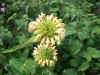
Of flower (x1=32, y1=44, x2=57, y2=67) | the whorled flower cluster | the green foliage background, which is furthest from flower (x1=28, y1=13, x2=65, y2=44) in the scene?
the green foliage background

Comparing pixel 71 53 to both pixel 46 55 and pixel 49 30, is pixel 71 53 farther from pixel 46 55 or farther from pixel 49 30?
pixel 49 30

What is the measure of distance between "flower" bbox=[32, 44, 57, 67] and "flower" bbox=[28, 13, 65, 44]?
11cm

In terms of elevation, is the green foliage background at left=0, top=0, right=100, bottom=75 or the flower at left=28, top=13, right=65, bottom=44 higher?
the flower at left=28, top=13, right=65, bottom=44

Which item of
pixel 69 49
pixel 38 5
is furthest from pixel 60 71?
pixel 38 5

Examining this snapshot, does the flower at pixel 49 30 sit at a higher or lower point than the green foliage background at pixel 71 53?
higher

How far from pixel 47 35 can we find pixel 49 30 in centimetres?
5

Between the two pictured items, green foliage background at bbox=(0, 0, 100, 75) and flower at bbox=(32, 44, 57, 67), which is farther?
green foliage background at bbox=(0, 0, 100, 75)

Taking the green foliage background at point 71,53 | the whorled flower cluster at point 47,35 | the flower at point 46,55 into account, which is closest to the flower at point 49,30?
the whorled flower cluster at point 47,35

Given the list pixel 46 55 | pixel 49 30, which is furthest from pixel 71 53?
pixel 49 30

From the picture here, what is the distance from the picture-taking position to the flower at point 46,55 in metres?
1.40

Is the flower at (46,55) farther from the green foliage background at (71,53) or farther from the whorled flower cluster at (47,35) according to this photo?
the green foliage background at (71,53)

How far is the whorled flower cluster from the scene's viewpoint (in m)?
1.32

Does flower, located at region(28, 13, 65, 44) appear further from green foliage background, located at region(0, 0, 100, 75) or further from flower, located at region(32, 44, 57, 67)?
green foliage background, located at region(0, 0, 100, 75)

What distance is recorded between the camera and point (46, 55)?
1.43m
